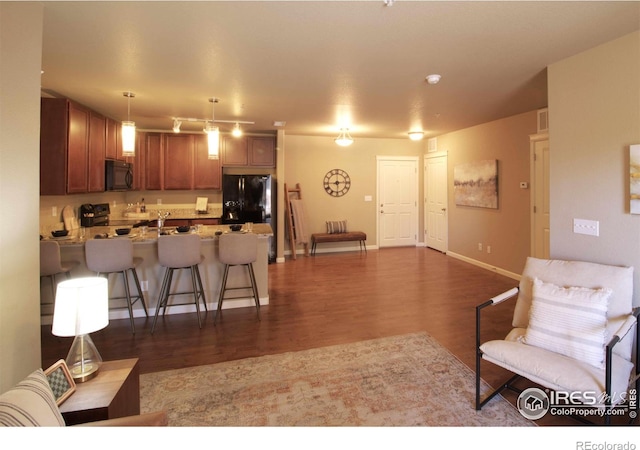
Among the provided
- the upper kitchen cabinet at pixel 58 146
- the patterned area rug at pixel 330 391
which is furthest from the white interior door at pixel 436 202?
the upper kitchen cabinet at pixel 58 146

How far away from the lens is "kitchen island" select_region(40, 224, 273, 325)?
11.8 feet

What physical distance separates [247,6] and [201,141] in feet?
15.0

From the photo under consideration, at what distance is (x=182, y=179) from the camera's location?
6.15 metres

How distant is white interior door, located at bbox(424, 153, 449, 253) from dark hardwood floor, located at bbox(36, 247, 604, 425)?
5.96 ft

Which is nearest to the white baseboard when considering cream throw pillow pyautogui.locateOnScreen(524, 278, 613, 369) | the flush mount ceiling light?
cream throw pillow pyautogui.locateOnScreen(524, 278, 613, 369)

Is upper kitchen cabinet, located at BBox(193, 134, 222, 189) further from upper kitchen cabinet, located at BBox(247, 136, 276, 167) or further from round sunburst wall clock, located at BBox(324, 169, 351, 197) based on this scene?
round sunburst wall clock, located at BBox(324, 169, 351, 197)

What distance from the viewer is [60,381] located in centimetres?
143

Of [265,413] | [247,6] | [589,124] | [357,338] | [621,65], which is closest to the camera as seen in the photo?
[247,6]

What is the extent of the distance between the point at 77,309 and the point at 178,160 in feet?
16.7

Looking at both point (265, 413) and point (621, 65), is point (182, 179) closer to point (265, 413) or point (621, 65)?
point (265, 413)

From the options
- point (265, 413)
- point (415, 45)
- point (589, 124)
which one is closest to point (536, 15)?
point (415, 45)

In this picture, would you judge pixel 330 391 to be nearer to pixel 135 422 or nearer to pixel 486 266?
pixel 135 422

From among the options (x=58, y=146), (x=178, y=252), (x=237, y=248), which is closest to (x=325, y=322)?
(x=237, y=248)
